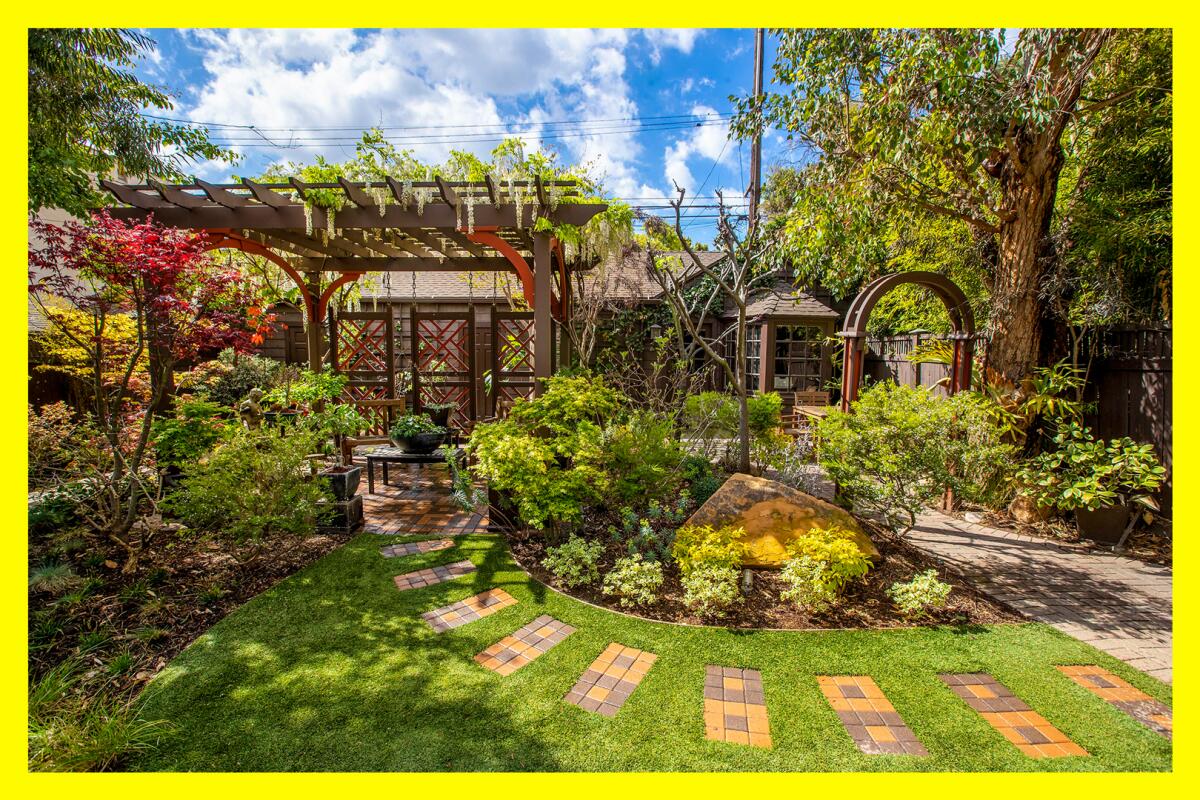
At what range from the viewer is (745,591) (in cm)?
355

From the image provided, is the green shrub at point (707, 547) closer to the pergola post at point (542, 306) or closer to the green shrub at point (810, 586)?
the green shrub at point (810, 586)

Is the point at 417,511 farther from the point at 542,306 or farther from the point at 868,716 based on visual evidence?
the point at 868,716

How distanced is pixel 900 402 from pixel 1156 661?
2.15 meters

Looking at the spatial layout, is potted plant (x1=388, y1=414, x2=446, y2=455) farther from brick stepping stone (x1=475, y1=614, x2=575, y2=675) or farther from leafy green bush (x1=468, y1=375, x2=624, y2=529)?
Result: brick stepping stone (x1=475, y1=614, x2=575, y2=675)

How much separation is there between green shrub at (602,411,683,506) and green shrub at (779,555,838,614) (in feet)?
4.36

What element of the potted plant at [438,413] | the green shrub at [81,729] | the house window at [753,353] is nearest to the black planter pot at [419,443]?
the potted plant at [438,413]

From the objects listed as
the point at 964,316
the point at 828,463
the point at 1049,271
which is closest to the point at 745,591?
the point at 828,463

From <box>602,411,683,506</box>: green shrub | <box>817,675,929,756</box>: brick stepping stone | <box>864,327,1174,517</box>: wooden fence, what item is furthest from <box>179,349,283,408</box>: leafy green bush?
<box>864,327,1174,517</box>: wooden fence

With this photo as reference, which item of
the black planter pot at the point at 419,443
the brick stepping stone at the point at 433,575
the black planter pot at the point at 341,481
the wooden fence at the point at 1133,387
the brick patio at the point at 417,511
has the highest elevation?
the wooden fence at the point at 1133,387

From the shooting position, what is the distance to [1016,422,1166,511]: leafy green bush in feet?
14.4

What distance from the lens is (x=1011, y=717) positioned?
94.8 inches

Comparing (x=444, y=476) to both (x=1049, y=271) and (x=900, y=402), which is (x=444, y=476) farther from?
(x=1049, y=271)

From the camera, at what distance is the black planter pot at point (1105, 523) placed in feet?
15.0

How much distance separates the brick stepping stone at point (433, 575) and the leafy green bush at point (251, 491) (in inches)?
37.6
